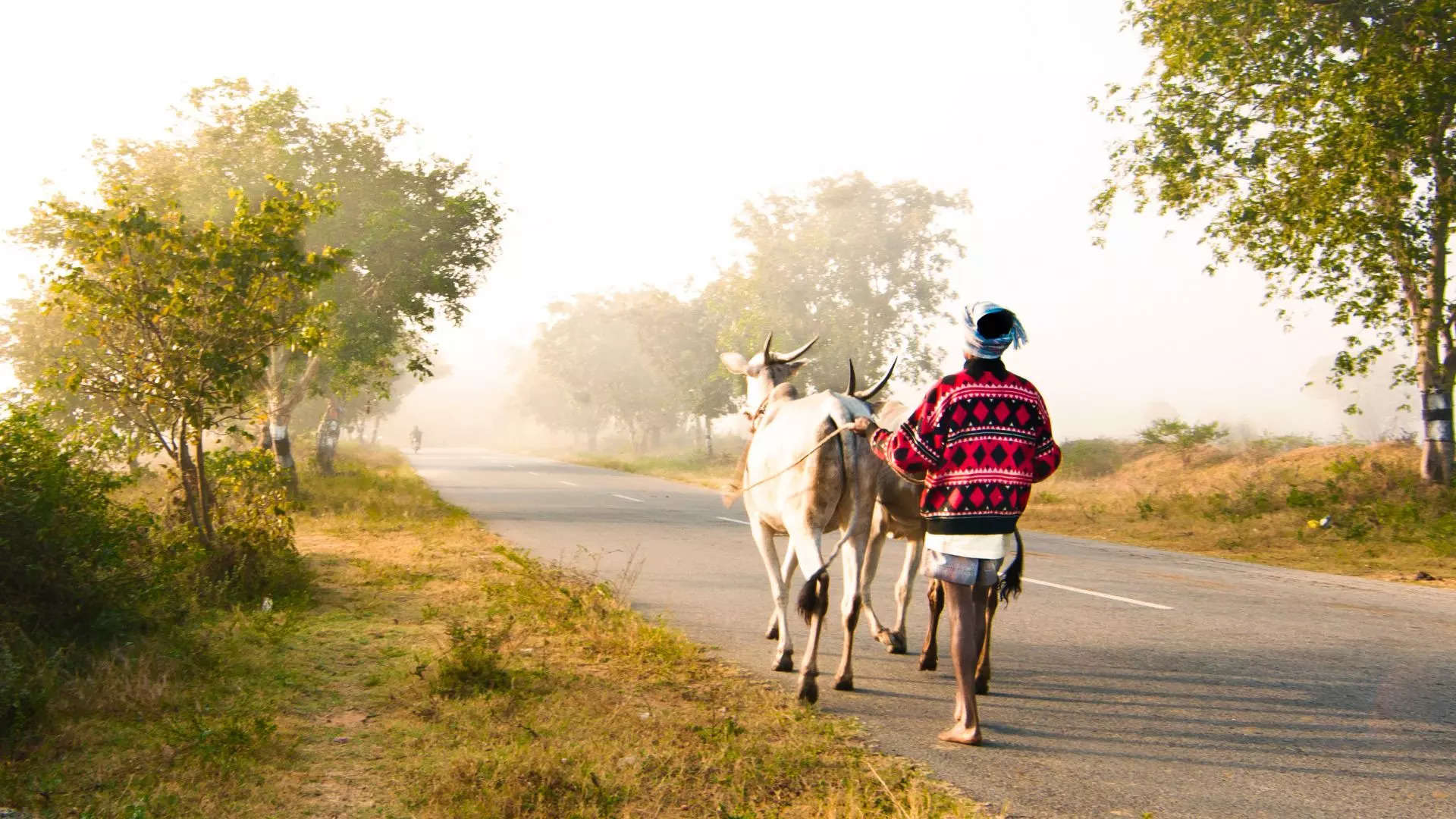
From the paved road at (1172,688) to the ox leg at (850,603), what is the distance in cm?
10

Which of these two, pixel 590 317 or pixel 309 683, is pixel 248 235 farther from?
pixel 590 317

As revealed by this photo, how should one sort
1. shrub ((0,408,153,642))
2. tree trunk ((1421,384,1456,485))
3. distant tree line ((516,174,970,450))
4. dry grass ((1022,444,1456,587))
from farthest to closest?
distant tree line ((516,174,970,450)), tree trunk ((1421,384,1456,485)), dry grass ((1022,444,1456,587)), shrub ((0,408,153,642))

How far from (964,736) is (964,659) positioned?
36cm

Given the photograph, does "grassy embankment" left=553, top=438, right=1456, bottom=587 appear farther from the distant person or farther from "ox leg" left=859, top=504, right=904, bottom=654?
the distant person

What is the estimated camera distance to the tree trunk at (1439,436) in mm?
15914

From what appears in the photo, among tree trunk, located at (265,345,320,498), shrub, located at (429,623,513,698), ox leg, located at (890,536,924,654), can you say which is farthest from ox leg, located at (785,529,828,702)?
tree trunk, located at (265,345,320,498)

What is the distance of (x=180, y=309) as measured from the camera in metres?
8.12

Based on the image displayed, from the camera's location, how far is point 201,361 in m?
8.22

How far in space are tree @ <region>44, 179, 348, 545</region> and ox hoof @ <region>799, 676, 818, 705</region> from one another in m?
5.82

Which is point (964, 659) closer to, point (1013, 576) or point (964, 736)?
point (964, 736)

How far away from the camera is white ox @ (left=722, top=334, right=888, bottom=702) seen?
5.56 metres

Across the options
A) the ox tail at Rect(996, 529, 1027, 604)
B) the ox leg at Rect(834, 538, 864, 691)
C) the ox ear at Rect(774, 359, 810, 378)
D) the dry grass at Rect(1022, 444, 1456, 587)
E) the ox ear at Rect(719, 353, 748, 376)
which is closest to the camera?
the ox tail at Rect(996, 529, 1027, 604)

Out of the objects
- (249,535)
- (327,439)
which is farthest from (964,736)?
(327,439)

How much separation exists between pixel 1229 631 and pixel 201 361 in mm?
8510
